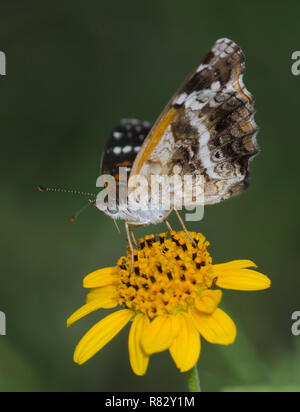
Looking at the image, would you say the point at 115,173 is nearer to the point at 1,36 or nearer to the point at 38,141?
the point at 38,141

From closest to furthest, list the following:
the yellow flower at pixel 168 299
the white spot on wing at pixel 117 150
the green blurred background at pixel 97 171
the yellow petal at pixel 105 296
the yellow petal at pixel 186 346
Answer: the yellow petal at pixel 186 346 < the yellow flower at pixel 168 299 < the yellow petal at pixel 105 296 < the white spot on wing at pixel 117 150 < the green blurred background at pixel 97 171

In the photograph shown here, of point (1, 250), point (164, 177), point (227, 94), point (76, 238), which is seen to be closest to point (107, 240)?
point (76, 238)

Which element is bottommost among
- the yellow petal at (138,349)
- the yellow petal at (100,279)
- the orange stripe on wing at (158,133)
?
the yellow petal at (138,349)

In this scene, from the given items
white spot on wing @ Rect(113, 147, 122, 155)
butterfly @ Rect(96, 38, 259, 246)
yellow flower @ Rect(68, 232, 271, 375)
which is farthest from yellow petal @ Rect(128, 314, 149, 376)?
white spot on wing @ Rect(113, 147, 122, 155)

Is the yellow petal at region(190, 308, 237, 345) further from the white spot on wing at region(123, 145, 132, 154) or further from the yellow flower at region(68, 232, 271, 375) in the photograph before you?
the white spot on wing at region(123, 145, 132, 154)

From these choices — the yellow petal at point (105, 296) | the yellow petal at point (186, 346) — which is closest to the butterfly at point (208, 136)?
the yellow petal at point (105, 296)

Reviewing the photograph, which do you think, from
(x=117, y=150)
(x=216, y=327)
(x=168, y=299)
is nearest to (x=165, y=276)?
(x=168, y=299)

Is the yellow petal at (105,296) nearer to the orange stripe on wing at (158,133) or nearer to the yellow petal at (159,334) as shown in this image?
the yellow petal at (159,334)
